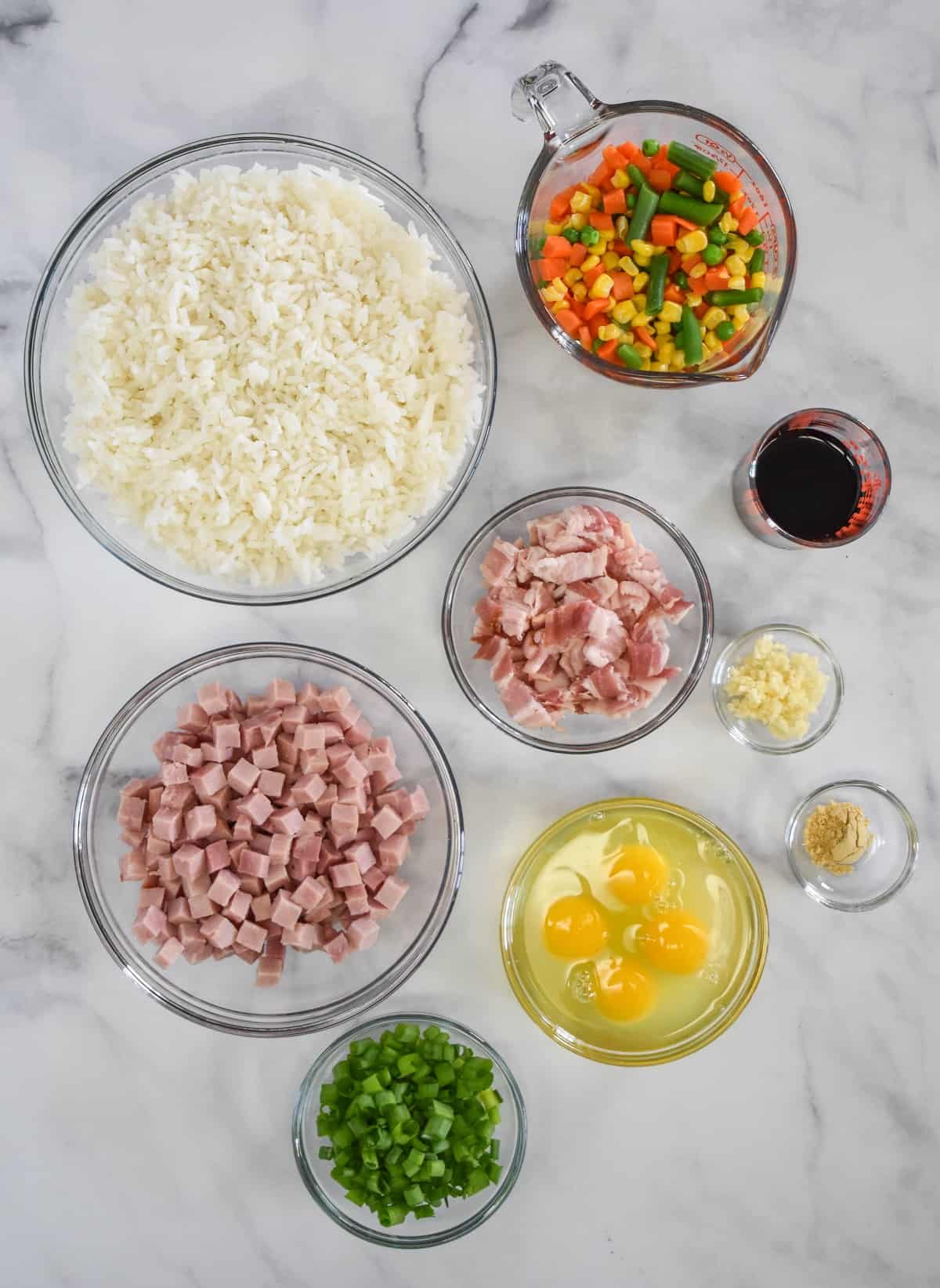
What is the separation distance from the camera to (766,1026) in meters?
2.31

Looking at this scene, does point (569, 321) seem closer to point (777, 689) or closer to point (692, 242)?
point (692, 242)

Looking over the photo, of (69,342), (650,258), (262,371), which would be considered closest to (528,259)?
(650,258)

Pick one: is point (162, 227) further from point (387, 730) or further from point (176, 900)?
point (176, 900)

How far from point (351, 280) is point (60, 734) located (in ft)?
4.09

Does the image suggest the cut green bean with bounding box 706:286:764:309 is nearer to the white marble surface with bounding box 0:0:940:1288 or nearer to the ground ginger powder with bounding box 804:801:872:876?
the white marble surface with bounding box 0:0:940:1288

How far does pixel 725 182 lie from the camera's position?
2.00 metres

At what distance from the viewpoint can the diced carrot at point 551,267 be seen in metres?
2.01

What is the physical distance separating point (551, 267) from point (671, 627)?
0.85m

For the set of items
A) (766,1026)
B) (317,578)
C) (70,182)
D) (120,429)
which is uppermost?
(70,182)

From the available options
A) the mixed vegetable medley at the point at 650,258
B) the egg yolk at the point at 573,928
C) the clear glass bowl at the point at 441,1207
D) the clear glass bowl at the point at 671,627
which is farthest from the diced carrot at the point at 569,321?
the clear glass bowl at the point at 441,1207

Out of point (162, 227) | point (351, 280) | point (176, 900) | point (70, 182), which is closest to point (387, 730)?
point (176, 900)

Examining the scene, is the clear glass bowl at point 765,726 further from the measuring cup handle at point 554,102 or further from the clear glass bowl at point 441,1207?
the measuring cup handle at point 554,102

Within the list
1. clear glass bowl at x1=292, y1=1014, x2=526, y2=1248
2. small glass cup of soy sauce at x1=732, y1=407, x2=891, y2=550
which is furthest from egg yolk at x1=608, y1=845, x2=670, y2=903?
small glass cup of soy sauce at x1=732, y1=407, x2=891, y2=550

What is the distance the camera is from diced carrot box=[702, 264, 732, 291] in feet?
6.57
